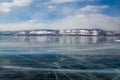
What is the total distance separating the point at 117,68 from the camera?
31.1 ft

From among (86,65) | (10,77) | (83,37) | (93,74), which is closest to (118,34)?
(83,37)

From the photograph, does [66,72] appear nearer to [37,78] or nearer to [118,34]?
[37,78]

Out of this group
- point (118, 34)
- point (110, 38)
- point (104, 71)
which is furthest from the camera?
point (110, 38)

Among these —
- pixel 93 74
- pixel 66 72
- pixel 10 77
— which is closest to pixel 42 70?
pixel 66 72

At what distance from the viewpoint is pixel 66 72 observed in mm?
8570

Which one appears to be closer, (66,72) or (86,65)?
(66,72)

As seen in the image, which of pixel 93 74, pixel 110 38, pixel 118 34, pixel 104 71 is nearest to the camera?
pixel 93 74

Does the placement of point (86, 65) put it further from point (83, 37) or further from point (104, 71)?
point (83, 37)

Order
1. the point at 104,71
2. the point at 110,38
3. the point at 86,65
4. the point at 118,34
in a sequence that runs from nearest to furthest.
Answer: the point at 104,71, the point at 86,65, the point at 118,34, the point at 110,38

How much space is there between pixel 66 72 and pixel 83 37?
21.1m

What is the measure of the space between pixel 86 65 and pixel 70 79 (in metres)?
2.82

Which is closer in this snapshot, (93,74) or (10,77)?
(10,77)

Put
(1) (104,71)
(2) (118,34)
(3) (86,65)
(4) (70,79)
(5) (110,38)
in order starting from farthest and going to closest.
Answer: (5) (110,38) → (2) (118,34) → (3) (86,65) → (1) (104,71) → (4) (70,79)

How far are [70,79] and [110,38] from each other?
21406 millimetres
